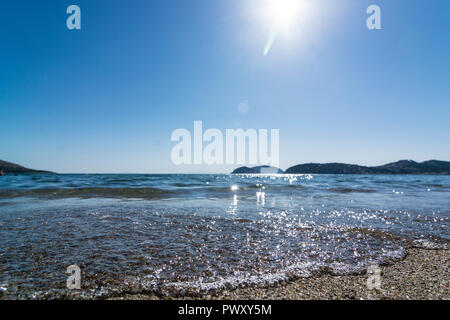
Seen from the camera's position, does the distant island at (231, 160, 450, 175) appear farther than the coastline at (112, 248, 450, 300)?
Yes

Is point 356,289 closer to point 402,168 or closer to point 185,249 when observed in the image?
point 185,249

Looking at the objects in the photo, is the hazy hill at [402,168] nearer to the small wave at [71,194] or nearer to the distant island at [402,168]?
the distant island at [402,168]

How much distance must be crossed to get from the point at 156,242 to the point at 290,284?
3.23 m

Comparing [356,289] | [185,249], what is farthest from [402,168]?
[185,249]

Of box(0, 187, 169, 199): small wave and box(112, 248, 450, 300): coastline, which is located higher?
box(112, 248, 450, 300): coastline

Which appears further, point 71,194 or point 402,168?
point 402,168

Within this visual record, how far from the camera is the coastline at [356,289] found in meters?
3.13

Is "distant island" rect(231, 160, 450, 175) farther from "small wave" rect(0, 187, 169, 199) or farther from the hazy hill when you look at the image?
"small wave" rect(0, 187, 169, 199)

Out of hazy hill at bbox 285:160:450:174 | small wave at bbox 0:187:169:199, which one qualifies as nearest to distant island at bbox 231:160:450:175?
hazy hill at bbox 285:160:450:174

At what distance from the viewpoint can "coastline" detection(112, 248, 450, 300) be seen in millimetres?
3127

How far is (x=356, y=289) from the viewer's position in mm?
3303

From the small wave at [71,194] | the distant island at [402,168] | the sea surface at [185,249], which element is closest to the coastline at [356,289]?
the sea surface at [185,249]
